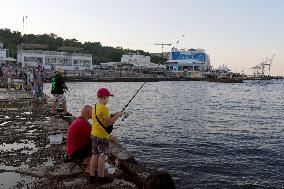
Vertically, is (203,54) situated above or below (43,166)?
above

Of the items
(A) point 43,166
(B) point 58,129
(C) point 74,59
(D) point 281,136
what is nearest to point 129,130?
(B) point 58,129

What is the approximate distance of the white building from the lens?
9409 cm

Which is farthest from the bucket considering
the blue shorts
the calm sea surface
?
the blue shorts

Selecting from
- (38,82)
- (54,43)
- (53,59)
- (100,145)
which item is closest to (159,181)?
(100,145)

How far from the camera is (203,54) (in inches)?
6988

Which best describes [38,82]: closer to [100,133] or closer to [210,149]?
[210,149]

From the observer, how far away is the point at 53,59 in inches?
4043

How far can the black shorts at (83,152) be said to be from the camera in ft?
29.6

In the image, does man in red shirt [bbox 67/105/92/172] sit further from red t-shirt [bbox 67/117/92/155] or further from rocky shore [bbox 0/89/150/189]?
rocky shore [bbox 0/89/150/189]

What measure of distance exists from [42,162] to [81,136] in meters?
1.81

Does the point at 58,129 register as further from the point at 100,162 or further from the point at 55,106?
the point at 100,162

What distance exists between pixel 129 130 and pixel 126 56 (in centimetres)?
12498

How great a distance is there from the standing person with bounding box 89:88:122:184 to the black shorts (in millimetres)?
707

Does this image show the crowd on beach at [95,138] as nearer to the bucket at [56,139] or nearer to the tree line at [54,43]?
the bucket at [56,139]
